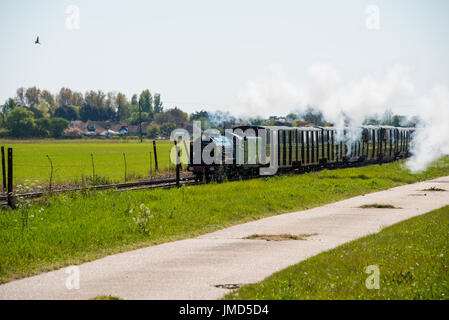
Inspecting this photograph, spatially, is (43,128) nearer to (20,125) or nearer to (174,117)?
(20,125)

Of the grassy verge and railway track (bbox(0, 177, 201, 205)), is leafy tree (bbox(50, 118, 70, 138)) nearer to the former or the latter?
railway track (bbox(0, 177, 201, 205))

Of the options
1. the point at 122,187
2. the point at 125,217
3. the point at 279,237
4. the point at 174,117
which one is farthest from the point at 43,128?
the point at 279,237

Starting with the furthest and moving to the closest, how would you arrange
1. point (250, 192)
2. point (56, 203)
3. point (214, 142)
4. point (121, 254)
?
point (214, 142) → point (250, 192) → point (56, 203) → point (121, 254)

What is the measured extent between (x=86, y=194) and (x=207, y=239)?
8.00 metres

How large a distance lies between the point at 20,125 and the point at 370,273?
471 feet

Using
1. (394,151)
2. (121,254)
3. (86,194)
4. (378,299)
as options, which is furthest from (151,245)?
(394,151)

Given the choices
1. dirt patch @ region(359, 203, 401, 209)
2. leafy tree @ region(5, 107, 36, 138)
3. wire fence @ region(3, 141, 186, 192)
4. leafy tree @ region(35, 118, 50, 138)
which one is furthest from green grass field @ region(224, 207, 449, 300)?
leafy tree @ region(35, 118, 50, 138)

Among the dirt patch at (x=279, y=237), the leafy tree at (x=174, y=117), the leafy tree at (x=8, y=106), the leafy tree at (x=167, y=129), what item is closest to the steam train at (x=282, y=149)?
the dirt patch at (x=279, y=237)

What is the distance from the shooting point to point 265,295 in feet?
28.1

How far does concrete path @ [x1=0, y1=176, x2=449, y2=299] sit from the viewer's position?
30.1 ft

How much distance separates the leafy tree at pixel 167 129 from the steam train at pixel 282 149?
104 metres

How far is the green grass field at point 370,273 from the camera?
8.65m

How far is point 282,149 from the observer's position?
33.6 m
